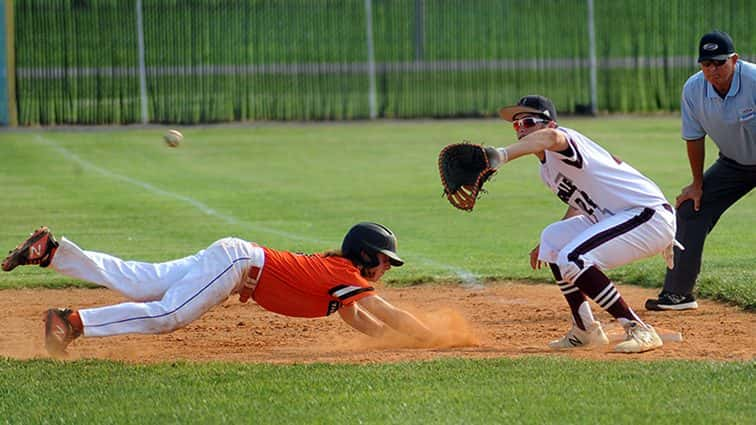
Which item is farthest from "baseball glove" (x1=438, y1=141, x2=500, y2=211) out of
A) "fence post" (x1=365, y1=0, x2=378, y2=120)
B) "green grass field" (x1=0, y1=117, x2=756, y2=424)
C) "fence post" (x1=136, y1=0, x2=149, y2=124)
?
"fence post" (x1=365, y1=0, x2=378, y2=120)

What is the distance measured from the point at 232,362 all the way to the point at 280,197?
9.87 meters

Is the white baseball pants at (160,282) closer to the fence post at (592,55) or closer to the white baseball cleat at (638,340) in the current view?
the white baseball cleat at (638,340)

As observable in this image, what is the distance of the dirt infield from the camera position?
784cm

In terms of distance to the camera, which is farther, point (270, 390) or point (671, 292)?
point (671, 292)

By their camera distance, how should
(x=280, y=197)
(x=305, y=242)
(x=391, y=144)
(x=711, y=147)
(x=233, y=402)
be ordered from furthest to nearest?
(x=391, y=144) → (x=711, y=147) → (x=280, y=197) → (x=305, y=242) → (x=233, y=402)

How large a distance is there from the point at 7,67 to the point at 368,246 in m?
21.7

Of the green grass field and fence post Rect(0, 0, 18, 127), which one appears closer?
the green grass field

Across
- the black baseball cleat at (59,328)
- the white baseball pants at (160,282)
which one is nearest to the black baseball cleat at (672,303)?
the white baseball pants at (160,282)

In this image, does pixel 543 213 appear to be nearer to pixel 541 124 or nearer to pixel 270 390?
pixel 541 124

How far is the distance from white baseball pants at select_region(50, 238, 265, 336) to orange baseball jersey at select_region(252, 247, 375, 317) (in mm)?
120

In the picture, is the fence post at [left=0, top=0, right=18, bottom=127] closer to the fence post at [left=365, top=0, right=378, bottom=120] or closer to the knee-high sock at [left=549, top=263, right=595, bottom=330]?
the fence post at [left=365, top=0, right=378, bottom=120]

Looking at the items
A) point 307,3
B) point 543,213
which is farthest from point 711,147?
point 307,3

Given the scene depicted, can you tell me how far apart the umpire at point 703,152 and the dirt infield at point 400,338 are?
0.31 meters

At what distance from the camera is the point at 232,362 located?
748 centimetres
